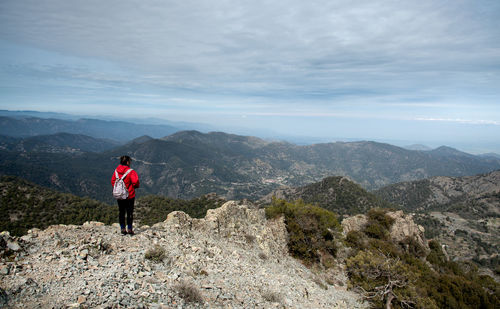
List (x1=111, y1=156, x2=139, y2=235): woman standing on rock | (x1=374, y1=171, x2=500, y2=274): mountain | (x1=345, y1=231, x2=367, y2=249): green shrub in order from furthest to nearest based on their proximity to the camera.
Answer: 1. (x1=374, y1=171, x2=500, y2=274): mountain
2. (x1=345, y1=231, x2=367, y2=249): green shrub
3. (x1=111, y1=156, x2=139, y2=235): woman standing on rock

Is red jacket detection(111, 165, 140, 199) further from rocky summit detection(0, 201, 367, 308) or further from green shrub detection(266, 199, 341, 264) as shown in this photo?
green shrub detection(266, 199, 341, 264)

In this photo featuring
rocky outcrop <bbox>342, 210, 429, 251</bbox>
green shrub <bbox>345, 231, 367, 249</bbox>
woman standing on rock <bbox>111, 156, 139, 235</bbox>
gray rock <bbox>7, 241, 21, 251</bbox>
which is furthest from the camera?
rocky outcrop <bbox>342, 210, 429, 251</bbox>

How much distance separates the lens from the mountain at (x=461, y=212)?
66.6m

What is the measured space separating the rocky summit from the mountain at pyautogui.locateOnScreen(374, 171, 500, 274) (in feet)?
227

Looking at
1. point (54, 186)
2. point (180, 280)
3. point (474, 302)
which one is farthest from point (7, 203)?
point (54, 186)

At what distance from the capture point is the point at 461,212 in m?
109

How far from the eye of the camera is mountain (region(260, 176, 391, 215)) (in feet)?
316

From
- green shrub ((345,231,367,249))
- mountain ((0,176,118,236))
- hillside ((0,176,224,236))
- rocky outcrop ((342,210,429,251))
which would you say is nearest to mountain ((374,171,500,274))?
rocky outcrop ((342,210,429,251))

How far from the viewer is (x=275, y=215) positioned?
74.7ft

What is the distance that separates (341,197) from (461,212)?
64822 mm

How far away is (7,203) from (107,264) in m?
72.3

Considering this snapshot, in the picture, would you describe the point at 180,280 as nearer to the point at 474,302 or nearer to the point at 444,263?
the point at 474,302

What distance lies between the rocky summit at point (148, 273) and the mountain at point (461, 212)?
6912 centimetres

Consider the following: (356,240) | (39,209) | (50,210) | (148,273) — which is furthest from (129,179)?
(39,209)
